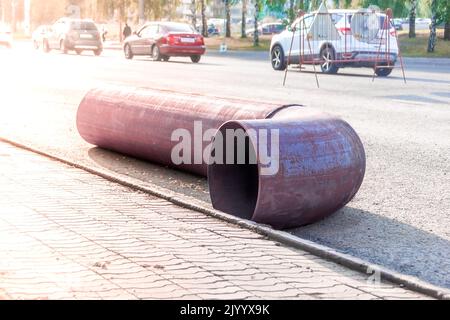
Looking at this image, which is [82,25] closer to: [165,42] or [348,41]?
[165,42]

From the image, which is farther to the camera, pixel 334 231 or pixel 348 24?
pixel 348 24

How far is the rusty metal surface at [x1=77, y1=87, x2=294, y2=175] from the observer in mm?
8766

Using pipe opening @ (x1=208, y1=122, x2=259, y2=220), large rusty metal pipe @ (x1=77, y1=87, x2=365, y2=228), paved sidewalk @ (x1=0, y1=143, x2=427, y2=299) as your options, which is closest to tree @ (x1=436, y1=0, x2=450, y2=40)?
large rusty metal pipe @ (x1=77, y1=87, x2=365, y2=228)

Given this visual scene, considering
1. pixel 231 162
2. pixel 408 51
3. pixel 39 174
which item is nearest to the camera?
pixel 231 162

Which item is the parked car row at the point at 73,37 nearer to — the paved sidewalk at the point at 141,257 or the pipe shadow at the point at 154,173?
the pipe shadow at the point at 154,173

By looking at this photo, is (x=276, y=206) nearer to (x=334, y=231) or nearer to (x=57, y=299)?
(x=334, y=231)

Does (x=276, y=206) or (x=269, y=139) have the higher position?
(x=269, y=139)

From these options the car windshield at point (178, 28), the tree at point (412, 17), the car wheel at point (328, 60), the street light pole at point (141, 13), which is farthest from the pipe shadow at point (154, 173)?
the street light pole at point (141, 13)

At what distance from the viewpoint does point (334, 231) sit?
7.21 meters

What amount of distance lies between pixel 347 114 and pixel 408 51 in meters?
31.6

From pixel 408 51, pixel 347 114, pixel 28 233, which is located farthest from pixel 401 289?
pixel 408 51

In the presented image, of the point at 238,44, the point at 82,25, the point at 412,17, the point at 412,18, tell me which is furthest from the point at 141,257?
the point at 238,44

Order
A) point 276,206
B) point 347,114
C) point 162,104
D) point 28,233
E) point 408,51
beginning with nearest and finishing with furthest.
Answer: point 28,233, point 276,206, point 162,104, point 347,114, point 408,51

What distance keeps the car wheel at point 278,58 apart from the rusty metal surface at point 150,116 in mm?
19099
